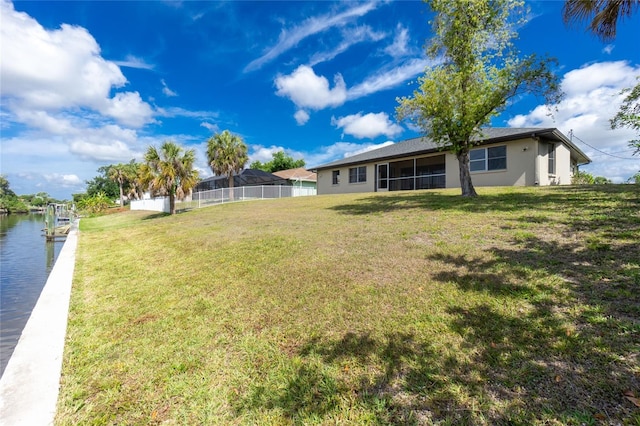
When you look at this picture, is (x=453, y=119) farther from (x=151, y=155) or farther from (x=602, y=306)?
(x=151, y=155)

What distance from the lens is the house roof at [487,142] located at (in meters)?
13.4

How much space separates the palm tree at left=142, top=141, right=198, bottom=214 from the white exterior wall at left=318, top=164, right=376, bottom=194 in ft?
34.7

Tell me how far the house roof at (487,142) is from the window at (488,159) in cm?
56

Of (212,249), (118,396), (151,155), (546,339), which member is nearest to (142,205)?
(151,155)

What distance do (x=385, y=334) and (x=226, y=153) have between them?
27843 mm

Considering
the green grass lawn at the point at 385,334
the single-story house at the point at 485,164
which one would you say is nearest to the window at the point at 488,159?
the single-story house at the point at 485,164

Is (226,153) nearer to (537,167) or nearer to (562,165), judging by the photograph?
(537,167)

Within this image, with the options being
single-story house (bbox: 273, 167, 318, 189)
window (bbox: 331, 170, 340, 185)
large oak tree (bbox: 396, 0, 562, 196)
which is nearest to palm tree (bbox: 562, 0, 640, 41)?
large oak tree (bbox: 396, 0, 562, 196)

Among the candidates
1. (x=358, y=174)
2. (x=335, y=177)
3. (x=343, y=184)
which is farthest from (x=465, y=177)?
(x=335, y=177)

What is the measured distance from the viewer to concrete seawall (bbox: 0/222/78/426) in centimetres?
242

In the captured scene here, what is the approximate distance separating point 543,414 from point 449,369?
0.66 metres

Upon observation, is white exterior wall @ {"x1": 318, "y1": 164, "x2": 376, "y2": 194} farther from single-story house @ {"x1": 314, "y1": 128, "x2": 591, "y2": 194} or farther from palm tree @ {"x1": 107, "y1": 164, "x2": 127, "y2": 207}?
palm tree @ {"x1": 107, "y1": 164, "x2": 127, "y2": 207}

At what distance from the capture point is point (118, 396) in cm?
265

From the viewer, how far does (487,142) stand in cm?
1494
